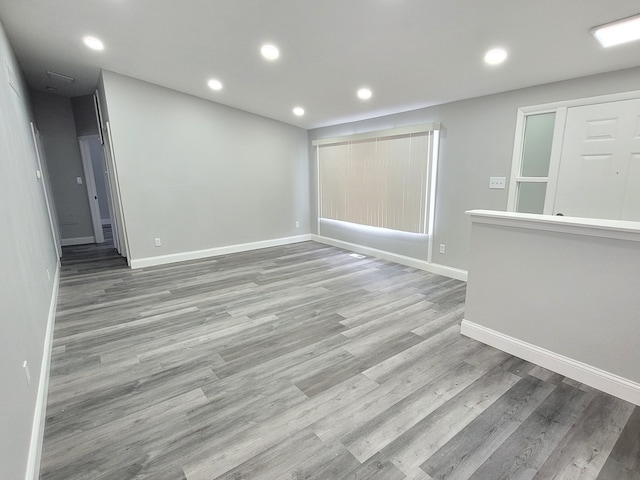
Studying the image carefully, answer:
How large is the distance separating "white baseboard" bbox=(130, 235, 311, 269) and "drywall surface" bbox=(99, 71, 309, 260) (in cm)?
8

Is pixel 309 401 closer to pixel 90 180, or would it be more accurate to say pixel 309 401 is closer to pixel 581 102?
pixel 581 102

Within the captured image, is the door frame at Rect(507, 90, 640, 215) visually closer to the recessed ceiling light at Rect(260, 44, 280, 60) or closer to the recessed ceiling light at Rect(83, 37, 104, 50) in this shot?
the recessed ceiling light at Rect(260, 44, 280, 60)

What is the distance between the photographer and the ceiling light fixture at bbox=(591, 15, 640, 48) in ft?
6.79

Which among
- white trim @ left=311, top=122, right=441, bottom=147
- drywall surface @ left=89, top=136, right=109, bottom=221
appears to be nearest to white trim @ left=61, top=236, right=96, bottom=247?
drywall surface @ left=89, top=136, right=109, bottom=221

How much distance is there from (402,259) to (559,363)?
2807mm

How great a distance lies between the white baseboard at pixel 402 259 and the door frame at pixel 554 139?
110 centimetres

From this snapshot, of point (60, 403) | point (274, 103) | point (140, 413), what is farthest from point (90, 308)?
point (274, 103)

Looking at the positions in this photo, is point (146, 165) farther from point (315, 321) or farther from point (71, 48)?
point (315, 321)

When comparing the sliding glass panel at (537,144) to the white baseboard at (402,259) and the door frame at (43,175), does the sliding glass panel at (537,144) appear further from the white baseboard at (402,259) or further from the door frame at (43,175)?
the door frame at (43,175)

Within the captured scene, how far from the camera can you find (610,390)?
194 cm

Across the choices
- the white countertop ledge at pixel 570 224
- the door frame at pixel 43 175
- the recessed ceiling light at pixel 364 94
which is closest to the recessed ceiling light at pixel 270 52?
the recessed ceiling light at pixel 364 94

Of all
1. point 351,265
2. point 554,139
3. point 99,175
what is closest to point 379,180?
point 351,265

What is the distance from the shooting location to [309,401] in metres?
1.94

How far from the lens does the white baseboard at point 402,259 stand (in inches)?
164
